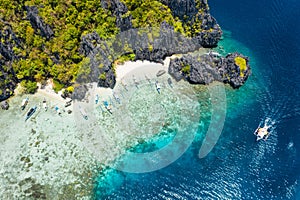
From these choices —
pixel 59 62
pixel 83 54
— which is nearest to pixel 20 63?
pixel 59 62

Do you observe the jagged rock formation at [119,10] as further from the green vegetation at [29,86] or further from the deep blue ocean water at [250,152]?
the deep blue ocean water at [250,152]

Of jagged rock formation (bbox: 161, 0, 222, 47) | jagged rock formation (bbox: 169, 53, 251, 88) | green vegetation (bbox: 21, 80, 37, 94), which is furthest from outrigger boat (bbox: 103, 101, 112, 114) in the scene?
jagged rock formation (bbox: 161, 0, 222, 47)

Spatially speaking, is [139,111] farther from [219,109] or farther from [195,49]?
[195,49]

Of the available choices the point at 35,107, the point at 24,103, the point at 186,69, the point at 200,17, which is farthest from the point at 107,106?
the point at 200,17

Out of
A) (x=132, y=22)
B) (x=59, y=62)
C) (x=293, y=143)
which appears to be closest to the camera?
(x=293, y=143)

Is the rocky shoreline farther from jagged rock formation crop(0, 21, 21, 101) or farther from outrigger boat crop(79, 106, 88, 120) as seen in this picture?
outrigger boat crop(79, 106, 88, 120)

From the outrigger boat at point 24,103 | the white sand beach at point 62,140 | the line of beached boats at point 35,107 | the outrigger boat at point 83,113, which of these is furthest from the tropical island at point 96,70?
the outrigger boat at point 24,103
